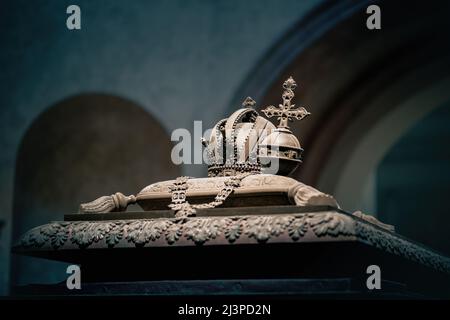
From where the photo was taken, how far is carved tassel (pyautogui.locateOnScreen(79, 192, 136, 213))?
4.99 m

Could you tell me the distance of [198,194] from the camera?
15.8 feet

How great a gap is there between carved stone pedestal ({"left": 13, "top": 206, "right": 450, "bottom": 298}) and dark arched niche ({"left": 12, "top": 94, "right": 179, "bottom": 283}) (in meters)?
3.41

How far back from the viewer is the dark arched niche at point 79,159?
8320 mm

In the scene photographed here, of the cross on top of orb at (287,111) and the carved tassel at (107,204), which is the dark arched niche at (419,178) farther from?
the carved tassel at (107,204)

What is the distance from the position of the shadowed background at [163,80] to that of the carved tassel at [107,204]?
283 cm

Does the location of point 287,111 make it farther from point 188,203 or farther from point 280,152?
point 188,203

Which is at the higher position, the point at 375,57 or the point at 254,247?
the point at 375,57

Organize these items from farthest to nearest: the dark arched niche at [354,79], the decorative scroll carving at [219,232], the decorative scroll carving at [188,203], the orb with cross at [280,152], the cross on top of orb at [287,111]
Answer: the dark arched niche at [354,79] → the cross on top of orb at [287,111] → the orb with cross at [280,152] → the decorative scroll carving at [188,203] → the decorative scroll carving at [219,232]

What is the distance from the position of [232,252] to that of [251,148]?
2.11 ft

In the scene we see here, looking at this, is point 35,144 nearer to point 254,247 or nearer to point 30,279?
point 30,279

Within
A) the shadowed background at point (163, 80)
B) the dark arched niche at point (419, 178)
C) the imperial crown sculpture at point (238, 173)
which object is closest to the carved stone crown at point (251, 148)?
the imperial crown sculpture at point (238, 173)
